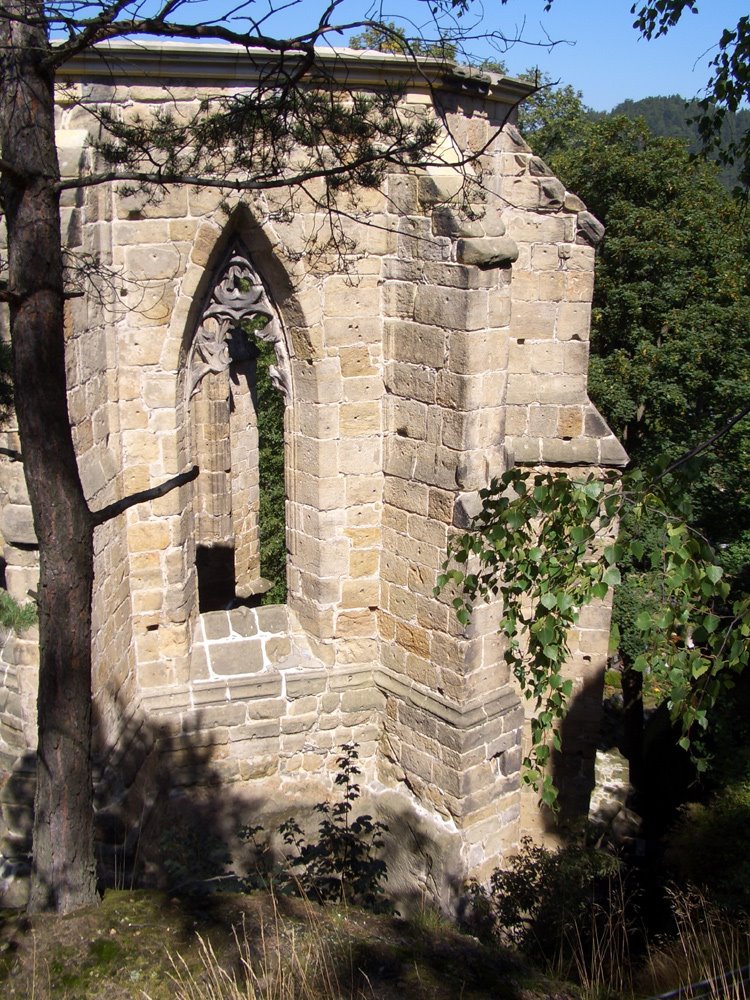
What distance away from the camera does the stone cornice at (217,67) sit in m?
6.00

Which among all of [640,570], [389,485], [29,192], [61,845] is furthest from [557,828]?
[640,570]

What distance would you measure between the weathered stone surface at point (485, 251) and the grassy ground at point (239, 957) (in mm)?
4029

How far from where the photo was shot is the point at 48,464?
14.1 feet

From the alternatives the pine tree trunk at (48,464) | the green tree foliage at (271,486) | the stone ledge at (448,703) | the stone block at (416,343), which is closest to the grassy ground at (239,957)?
the pine tree trunk at (48,464)

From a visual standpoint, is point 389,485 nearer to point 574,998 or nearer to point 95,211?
point 95,211

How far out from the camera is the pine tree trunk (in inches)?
159

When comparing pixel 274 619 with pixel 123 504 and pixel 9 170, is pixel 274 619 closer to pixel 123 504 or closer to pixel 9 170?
pixel 123 504

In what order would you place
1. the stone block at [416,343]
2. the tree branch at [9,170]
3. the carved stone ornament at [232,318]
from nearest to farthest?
the tree branch at [9,170]
the stone block at [416,343]
the carved stone ornament at [232,318]

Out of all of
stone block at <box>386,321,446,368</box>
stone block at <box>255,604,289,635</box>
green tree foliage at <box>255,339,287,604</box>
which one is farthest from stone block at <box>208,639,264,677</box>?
green tree foliage at <box>255,339,287,604</box>

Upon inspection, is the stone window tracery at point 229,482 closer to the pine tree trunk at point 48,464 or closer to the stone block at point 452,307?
the stone block at point 452,307

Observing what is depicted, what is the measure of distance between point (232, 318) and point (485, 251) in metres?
1.86

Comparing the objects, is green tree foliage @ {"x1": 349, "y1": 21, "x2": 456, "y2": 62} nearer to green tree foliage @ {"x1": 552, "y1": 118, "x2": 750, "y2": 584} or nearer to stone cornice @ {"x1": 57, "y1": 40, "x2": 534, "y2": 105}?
stone cornice @ {"x1": 57, "y1": 40, "x2": 534, "y2": 105}

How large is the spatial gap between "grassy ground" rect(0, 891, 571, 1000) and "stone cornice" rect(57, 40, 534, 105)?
15.5 feet

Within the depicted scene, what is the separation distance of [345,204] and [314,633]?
10.4ft
